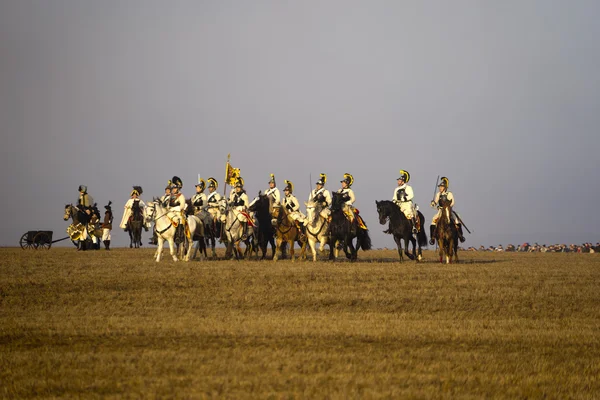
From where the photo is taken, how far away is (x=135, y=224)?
4034cm

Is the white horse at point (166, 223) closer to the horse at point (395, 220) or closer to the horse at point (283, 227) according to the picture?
the horse at point (283, 227)

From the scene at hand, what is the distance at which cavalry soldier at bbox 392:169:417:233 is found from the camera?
96.3ft

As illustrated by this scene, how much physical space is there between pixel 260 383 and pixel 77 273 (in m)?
13.5

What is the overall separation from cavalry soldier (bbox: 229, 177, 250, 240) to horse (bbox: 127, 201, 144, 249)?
10431mm

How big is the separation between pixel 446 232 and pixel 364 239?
288 cm

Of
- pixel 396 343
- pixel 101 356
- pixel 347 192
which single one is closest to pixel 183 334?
pixel 101 356

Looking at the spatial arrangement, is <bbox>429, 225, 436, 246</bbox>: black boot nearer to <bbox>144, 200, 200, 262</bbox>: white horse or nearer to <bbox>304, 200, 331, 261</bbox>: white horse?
<bbox>304, 200, 331, 261</bbox>: white horse

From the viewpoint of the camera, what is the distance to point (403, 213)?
94.8ft

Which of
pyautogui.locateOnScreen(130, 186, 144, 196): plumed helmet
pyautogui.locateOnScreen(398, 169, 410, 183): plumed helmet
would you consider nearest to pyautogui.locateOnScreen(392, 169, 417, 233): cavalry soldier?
pyautogui.locateOnScreen(398, 169, 410, 183): plumed helmet

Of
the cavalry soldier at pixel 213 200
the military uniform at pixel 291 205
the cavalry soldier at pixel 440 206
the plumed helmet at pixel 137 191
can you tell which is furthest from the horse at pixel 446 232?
the plumed helmet at pixel 137 191

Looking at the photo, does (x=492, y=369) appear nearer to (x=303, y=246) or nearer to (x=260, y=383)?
(x=260, y=383)

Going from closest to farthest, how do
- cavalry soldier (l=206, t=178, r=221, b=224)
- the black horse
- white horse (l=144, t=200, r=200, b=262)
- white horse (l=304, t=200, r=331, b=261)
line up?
white horse (l=144, t=200, r=200, b=262) < the black horse < white horse (l=304, t=200, r=331, b=261) < cavalry soldier (l=206, t=178, r=221, b=224)

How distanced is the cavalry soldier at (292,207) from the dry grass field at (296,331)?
482 cm

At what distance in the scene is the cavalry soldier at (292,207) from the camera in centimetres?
2948
